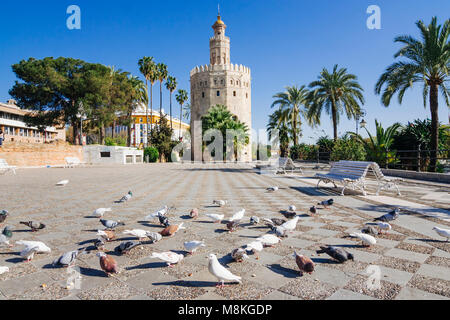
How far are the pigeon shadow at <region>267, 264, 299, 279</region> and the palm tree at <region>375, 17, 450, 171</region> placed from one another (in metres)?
12.4

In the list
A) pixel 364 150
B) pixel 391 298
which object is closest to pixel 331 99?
pixel 364 150

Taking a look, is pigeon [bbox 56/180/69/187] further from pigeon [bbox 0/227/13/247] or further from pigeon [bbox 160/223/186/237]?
pigeon [bbox 160/223/186/237]

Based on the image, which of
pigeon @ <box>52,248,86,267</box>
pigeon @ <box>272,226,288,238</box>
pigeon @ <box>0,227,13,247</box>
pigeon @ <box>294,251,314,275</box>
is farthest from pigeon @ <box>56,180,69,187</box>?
pigeon @ <box>294,251,314,275</box>

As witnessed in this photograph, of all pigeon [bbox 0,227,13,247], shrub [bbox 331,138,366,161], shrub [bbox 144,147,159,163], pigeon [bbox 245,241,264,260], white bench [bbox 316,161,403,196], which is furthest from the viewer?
shrub [bbox 144,147,159,163]

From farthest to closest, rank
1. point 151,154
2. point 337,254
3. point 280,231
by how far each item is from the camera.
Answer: point 151,154 < point 280,231 < point 337,254

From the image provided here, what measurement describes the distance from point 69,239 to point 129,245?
1287 millimetres

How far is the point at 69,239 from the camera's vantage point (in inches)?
153

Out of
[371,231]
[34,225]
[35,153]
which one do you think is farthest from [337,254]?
[35,153]

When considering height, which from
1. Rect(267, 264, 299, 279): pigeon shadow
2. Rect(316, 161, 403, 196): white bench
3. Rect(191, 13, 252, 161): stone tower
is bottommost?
Rect(267, 264, 299, 279): pigeon shadow

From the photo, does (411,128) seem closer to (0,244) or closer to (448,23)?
(448,23)

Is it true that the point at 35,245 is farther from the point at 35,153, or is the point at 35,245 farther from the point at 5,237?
Answer: the point at 35,153

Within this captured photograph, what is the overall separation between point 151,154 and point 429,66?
122 feet

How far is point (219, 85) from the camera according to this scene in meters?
52.4

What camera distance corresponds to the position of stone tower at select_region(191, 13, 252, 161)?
172 ft
